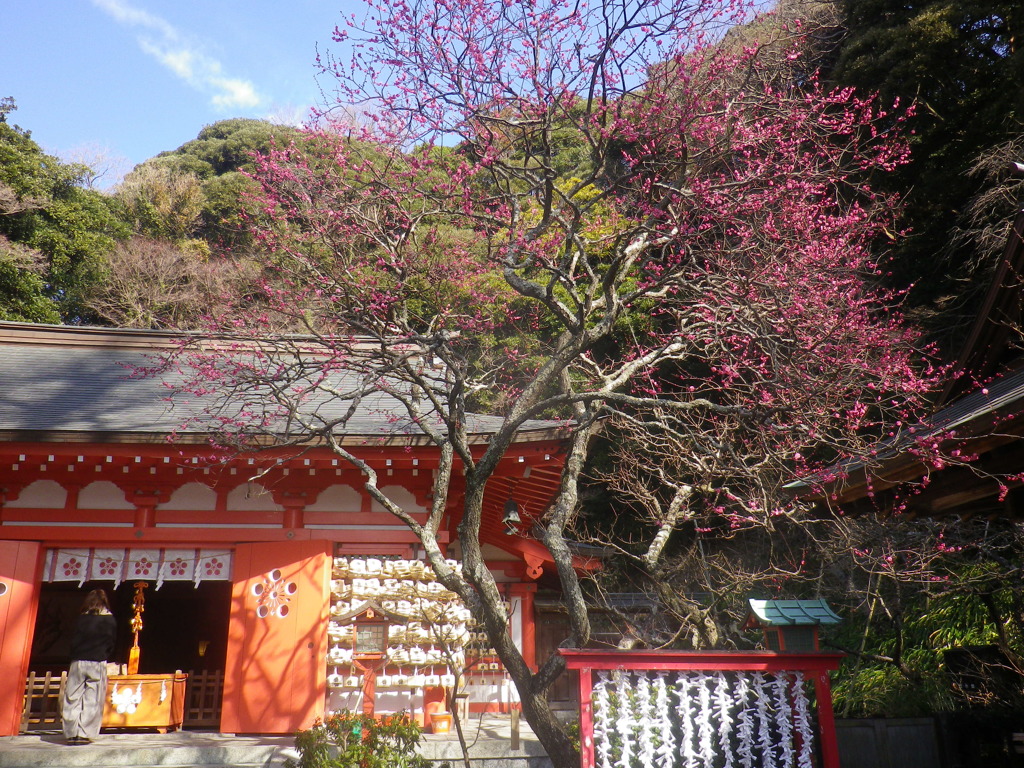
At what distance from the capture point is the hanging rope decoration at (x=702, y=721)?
13.8 feet

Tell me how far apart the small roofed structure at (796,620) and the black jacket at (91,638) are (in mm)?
5871

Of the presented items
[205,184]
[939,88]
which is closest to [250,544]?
[939,88]

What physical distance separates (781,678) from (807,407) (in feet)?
11.0

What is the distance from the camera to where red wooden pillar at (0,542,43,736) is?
23.6 ft

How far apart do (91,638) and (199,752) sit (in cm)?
168

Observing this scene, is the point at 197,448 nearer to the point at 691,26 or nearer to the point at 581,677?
the point at 581,677

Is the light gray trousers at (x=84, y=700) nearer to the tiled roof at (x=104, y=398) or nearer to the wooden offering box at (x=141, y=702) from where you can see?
the wooden offering box at (x=141, y=702)

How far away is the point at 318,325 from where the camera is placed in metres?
13.8

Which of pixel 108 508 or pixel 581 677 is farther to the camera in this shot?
pixel 108 508

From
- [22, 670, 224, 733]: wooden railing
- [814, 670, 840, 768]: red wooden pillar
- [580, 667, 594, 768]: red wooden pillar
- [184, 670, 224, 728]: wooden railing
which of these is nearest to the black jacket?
[22, 670, 224, 733]: wooden railing

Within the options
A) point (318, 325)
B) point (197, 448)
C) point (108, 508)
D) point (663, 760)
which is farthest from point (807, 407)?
point (318, 325)

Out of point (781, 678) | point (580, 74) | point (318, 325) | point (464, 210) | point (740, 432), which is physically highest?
point (318, 325)

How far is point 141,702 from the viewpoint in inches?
302

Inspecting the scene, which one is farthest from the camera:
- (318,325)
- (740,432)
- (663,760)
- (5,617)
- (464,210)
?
(318,325)
